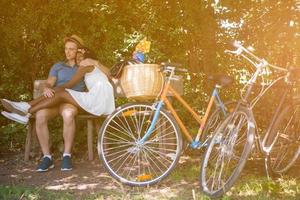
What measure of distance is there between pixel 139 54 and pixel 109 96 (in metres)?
0.83

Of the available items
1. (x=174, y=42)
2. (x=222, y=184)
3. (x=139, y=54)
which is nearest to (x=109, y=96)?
(x=139, y=54)

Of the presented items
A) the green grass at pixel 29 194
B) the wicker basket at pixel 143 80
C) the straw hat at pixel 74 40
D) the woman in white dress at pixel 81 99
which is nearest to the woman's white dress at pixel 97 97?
the woman in white dress at pixel 81 99

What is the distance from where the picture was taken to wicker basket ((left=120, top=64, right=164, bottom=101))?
16.5 feet

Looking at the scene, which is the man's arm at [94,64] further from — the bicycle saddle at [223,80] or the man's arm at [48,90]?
the bicycle saddle at [223,80]

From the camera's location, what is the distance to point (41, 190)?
4891 mm

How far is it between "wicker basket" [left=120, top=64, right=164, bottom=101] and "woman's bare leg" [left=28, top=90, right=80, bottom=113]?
1.14 meters

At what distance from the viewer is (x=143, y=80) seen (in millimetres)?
5035

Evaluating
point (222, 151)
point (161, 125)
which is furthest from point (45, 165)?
point (222, 151)

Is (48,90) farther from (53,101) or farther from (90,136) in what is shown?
(90,136)

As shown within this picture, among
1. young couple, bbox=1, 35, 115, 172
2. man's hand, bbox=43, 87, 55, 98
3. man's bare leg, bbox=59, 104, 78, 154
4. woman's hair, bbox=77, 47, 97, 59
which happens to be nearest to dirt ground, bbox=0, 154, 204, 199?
young couple, bbox=1, 35, 115, 172

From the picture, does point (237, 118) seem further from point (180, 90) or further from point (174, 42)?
point (174, 42)

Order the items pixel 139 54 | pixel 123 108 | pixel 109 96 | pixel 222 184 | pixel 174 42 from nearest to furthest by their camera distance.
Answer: pixel 222 184, pixel 123 108, pixel 139 54, pixel 109 96, pixel 174 42

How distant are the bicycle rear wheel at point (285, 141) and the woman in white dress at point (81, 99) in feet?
6.76

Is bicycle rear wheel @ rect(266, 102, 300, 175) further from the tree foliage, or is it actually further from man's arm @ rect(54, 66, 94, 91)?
man's arm @ rect(54, 66, 94, 91)
